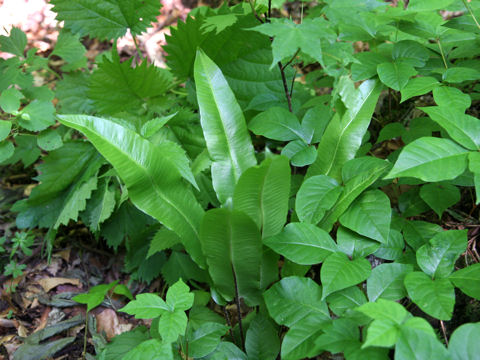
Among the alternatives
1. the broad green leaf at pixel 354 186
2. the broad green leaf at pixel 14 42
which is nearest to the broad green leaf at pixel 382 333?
the broad green leaf at pixel 354 186

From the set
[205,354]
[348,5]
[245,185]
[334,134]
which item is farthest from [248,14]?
[205,354]

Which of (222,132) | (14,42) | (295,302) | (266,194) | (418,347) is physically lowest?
(295,302)

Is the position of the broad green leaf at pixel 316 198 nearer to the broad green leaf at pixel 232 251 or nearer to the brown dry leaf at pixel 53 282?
the broad green leaf at pixel 232 251

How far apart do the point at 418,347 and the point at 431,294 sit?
0.70 feet

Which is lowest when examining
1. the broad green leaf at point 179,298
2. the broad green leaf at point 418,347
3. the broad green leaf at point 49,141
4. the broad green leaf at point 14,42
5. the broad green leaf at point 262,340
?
the broad green leaf at point 262,340

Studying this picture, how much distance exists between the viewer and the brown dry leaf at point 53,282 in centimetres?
175

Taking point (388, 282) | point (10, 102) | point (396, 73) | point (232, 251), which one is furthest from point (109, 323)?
point (396, 73)

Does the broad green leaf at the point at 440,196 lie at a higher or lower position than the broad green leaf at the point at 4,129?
lower

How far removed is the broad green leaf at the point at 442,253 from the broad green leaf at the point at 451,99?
39cm

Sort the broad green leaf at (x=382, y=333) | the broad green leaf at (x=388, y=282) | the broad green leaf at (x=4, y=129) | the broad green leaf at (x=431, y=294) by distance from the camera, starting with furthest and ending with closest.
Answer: the broad green leaf at (x=4, y=129), the broad green leaf at (x=388, y=282), the broad green leaf at (x=431, y=294), the broad green leaf at (x=382, y=333)

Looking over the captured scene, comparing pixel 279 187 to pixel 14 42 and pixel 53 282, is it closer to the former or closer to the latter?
pixel 53 282

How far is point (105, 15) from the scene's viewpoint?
1651mm

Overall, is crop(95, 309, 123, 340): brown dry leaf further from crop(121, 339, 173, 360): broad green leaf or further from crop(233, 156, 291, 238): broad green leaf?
crop(233, 156, 291, 238): broad green leaf

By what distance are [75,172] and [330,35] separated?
1318 mm
